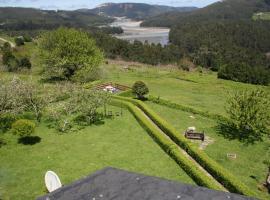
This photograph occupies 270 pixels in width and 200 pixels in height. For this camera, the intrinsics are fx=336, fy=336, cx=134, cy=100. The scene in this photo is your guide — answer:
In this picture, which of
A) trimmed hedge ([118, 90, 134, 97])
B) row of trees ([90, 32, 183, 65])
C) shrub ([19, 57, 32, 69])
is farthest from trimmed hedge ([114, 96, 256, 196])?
row of trees ([90, 32, 183, 65])

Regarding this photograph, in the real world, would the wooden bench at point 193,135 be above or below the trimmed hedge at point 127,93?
below

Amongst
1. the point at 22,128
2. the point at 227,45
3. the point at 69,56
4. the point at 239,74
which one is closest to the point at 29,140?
the point at 22,128

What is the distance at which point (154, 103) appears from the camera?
49.4m

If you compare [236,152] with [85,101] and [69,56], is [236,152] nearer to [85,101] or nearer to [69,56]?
[85,101]

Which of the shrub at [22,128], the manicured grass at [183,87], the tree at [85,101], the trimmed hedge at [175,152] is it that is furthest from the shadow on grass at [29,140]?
the manicured grass at [183,87]

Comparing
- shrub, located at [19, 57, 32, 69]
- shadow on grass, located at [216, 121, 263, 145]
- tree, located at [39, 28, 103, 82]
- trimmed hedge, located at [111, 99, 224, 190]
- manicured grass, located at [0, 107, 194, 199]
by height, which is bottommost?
manicured grass, located at [0, 107, 194, 199]

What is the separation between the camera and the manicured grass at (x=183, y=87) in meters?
52.4

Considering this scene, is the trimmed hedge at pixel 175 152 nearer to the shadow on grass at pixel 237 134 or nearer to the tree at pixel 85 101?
the tree at pixel 85 101

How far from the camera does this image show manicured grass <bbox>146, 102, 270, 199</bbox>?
27598 mm

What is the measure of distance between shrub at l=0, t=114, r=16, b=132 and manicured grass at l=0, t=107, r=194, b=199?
71.1 inches

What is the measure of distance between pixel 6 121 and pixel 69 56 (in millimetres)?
25694

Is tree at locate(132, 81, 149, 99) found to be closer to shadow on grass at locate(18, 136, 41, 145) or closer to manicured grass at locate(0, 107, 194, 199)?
manicured grass at locate(0, 107, 194, 199)

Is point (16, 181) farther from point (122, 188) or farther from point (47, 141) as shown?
point (122, 188)

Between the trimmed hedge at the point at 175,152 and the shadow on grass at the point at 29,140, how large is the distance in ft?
38.7
